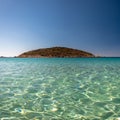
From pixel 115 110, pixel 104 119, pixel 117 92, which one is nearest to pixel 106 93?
pixel 117 92

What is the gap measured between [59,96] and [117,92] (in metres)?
3.03

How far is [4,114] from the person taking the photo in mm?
7258

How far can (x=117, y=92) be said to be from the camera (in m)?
11.1

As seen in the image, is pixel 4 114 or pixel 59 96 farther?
pixel 59 96

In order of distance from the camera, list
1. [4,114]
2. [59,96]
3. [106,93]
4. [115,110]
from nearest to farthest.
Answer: [4,114] < [115,110] < [59,96] < [106,93]

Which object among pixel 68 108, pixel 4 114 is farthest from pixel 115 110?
pixel 4 114

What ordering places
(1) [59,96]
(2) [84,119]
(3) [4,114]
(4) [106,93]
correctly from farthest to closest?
(4) [106,93]
(1) [59,96]
(3) [4,114]
(2) [84,119]

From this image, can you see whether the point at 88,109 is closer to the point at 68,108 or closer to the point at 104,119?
the point at 68,108

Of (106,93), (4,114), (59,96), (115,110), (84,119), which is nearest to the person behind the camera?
(84,119)

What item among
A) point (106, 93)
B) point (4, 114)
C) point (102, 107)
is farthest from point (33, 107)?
point (106, 93)

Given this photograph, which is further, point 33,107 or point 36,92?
point 36,92

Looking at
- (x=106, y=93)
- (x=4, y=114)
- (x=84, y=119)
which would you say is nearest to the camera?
(x=84, y=119)

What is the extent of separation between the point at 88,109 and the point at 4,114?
2.91 m

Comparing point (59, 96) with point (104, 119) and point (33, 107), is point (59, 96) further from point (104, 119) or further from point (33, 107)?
point (104, 119)
